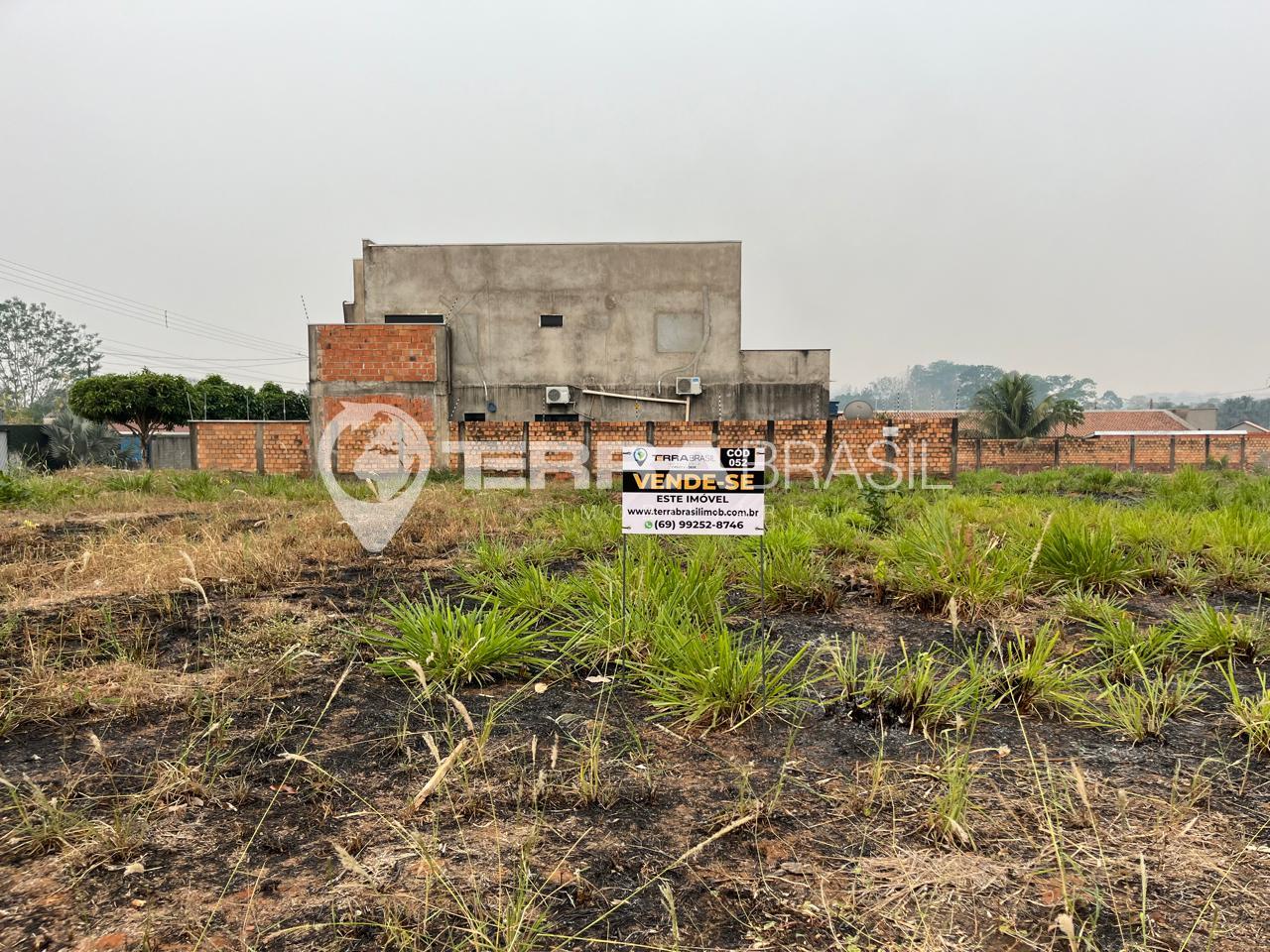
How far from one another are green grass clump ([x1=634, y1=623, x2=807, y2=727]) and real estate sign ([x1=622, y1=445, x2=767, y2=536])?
29.5 inches

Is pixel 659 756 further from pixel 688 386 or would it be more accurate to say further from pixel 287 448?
pixel 688 386

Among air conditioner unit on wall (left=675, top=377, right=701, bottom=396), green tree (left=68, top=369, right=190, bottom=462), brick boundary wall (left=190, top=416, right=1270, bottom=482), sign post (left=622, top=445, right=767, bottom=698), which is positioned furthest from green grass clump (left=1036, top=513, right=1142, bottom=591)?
green tree (left=68, top=369, right=190, bottom=462)

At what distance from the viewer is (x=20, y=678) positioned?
3.17 m

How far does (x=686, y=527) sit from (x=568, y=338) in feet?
79.1

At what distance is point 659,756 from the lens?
2.52m

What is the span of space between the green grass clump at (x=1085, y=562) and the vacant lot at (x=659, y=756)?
0.02 metres

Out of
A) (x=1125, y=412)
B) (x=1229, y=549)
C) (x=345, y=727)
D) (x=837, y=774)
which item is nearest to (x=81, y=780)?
(x=345, y=727)

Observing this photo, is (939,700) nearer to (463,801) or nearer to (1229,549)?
(463,801)

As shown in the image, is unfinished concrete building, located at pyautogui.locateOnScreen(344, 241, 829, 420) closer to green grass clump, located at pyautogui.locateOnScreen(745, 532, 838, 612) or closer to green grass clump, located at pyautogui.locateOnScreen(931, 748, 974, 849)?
green grass clump, located at pyautogui.locateOnScreen(745, 532, 838, 612)

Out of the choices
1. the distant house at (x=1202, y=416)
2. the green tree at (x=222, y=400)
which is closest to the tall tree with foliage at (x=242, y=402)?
the green tree at (x=222, y=400)

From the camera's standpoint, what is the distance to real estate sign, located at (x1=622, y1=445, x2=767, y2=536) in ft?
12.3

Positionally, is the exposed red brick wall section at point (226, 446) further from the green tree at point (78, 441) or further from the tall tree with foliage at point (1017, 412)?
the tall tree with foliage at point (1017, 412)

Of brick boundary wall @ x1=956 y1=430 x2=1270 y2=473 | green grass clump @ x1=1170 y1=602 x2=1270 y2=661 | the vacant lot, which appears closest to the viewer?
the vacant lot

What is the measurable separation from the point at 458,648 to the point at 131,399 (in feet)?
108
